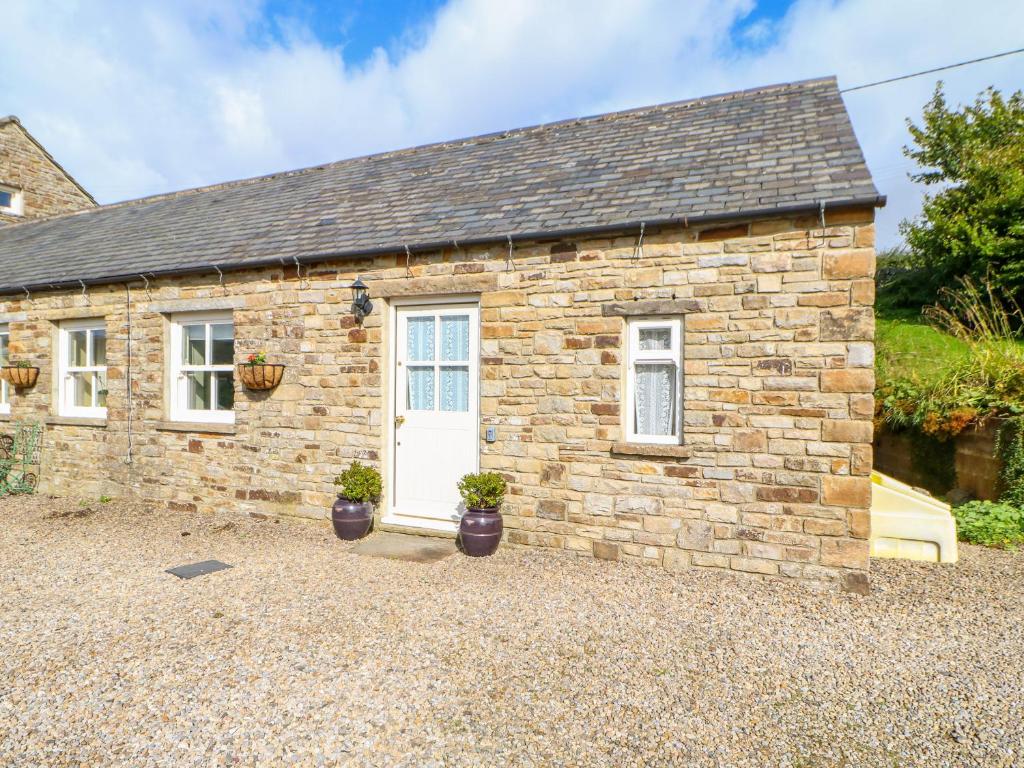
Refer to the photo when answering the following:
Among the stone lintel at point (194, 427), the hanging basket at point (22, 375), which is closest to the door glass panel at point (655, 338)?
the stone lintel at point (194, 427)

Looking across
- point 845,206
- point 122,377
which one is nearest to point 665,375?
point 845,206

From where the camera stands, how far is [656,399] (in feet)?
18.3

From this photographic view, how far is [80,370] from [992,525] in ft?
38.8

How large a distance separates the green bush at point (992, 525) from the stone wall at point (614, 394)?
2438mm

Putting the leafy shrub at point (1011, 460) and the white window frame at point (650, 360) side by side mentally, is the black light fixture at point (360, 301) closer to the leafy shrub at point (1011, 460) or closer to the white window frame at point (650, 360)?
the white window frame at point (650, 360)

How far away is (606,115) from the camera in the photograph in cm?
846

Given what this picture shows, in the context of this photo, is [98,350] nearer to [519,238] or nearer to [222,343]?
[222,343]

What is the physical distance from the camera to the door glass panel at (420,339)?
6469 millimetres

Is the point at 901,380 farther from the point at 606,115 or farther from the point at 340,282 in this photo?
the point at 340,282

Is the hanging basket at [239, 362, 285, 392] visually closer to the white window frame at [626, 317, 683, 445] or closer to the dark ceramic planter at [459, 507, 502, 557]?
the dark ceramic planter at [459, 507, 502, 557]

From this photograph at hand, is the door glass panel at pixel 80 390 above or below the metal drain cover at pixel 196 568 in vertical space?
above

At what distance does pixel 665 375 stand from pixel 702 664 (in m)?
2.70

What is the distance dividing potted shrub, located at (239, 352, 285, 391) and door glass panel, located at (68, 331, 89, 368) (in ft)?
12.4

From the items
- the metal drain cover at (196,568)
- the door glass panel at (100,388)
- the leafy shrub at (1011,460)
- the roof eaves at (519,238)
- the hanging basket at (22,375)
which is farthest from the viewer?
the hanging basket at (22,375)
